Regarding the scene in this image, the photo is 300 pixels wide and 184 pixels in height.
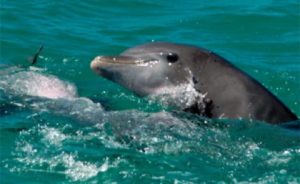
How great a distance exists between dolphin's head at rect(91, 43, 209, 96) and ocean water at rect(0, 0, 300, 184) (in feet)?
0.81

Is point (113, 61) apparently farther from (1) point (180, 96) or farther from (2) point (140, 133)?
(2) point (140, 133)

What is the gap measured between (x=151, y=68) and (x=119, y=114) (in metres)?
0.68

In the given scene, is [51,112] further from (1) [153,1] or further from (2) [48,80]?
(1) [153,1]

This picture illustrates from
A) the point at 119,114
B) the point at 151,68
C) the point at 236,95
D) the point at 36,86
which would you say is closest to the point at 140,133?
the point at 119,114

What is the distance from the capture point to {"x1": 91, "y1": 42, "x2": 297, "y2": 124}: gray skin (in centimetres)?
901

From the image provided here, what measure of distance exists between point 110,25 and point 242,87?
6107 mm

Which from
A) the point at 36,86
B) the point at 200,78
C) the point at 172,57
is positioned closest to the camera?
the point at 200,78

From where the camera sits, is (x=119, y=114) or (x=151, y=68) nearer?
(x=119, y=114)

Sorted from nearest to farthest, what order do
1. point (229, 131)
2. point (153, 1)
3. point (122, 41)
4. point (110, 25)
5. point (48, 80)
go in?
point (229, 131), point (48, 80), point (122, 41), point (110, 25), point (153, 1)

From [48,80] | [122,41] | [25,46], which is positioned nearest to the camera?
[48,80]

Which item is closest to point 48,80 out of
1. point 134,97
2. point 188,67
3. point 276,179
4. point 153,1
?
point 134,97

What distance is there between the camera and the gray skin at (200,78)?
9.01 meters

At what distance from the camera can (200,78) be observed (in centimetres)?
922

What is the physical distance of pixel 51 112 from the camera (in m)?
9.33
